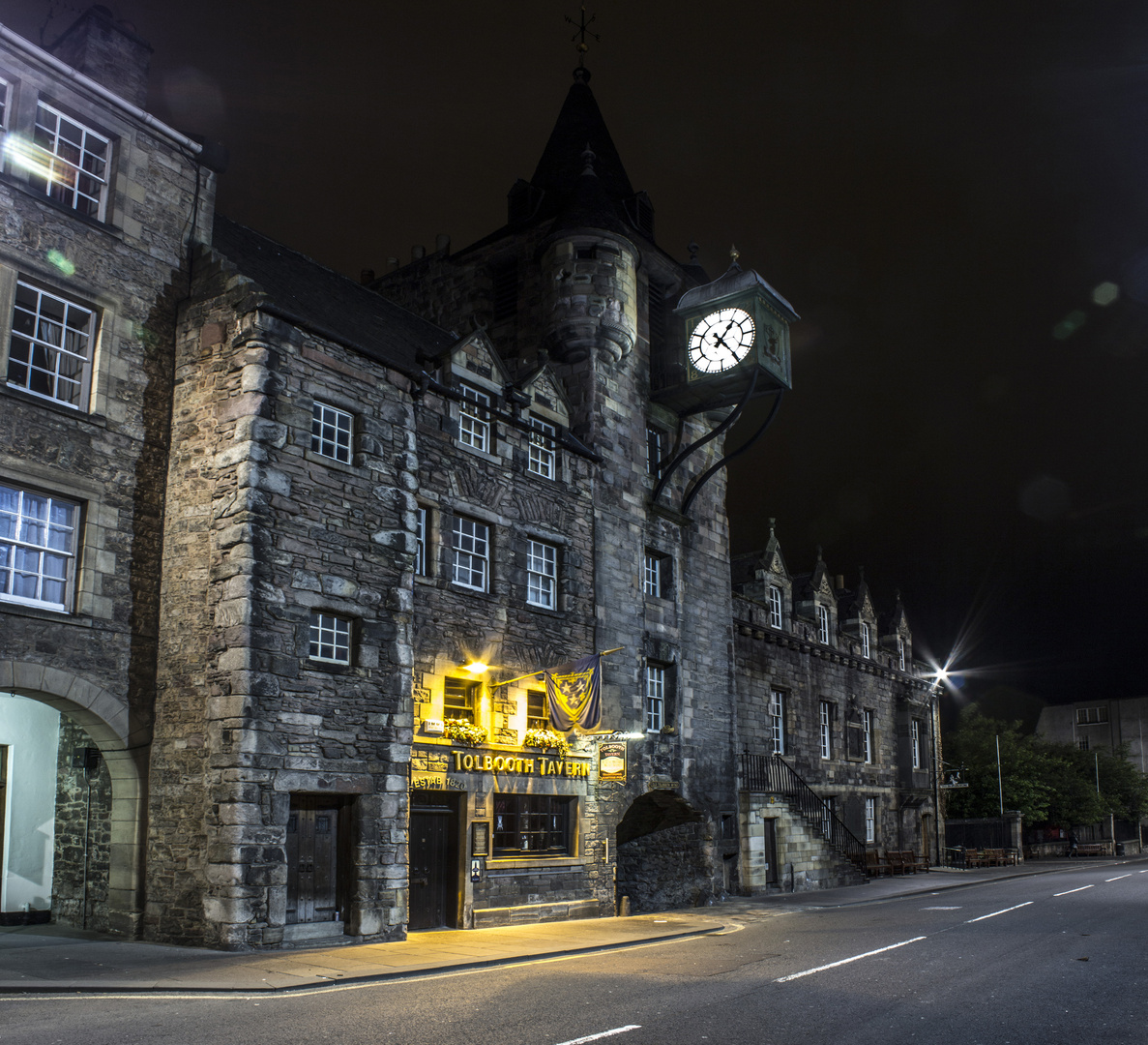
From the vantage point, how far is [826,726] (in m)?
36.2

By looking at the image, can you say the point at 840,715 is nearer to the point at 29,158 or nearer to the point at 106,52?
the point at 106,52

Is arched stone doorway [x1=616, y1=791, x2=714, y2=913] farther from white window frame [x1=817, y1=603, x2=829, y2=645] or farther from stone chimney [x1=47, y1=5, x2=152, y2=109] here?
stone chimney [x1=47, y1=5, x2=152, y2=109]

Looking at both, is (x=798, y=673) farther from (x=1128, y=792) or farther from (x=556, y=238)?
(x=1128, y=792)

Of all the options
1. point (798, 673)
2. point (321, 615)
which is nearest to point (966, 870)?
point (798, 673)

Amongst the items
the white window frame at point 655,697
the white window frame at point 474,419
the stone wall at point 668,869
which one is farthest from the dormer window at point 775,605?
the white window frame at point 474,419

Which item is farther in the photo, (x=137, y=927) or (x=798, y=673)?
(x=798, y=673)

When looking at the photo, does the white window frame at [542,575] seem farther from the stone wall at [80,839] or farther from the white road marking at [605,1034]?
the white road marking at [605,1034]

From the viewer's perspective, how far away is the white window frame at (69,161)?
1606 cm

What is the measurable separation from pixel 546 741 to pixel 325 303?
967cm

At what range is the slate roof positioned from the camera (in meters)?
18.1

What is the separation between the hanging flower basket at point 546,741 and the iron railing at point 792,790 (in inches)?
333

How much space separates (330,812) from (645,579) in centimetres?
1158

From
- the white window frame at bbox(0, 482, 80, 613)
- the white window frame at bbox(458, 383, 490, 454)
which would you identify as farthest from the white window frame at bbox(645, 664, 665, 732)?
the white window frame at bbox(0, 482, 80, 613)

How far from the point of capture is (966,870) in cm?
4025
